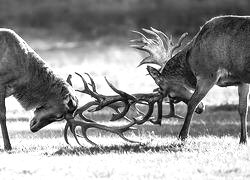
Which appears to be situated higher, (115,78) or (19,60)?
(19,60)

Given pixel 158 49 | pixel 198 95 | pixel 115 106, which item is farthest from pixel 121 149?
pixel 158 49

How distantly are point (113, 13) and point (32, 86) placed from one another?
119 ft

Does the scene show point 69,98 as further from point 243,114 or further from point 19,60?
point 243,114

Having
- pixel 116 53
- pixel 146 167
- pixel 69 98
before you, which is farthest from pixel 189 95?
pixel 116 53

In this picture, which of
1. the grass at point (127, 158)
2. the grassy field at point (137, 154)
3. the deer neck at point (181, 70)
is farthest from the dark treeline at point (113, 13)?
the grass at point (127, 158)

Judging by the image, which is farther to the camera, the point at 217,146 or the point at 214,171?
the point at 217,146

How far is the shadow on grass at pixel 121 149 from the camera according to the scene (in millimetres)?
14074

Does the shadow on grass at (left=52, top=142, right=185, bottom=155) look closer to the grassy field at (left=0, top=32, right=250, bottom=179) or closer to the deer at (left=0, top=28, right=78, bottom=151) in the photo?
the grassy field at (left=0, top=32, right=250, bottom=179)

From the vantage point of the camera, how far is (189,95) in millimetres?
15539

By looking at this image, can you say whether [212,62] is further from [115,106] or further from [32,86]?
[32,86]

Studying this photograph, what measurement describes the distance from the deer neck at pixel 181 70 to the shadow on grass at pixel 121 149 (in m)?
1.29

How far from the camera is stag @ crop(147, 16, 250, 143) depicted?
14.6 m

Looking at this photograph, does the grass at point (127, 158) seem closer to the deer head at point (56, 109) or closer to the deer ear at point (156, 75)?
the deer head at point (56, 109)

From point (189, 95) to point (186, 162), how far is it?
9.43 feet
